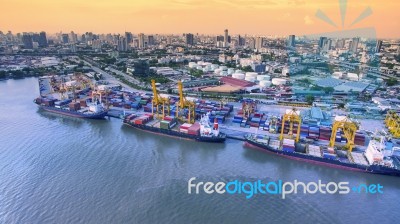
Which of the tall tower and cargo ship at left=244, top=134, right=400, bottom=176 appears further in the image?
the tall tower

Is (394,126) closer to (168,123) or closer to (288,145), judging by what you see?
(288,145)

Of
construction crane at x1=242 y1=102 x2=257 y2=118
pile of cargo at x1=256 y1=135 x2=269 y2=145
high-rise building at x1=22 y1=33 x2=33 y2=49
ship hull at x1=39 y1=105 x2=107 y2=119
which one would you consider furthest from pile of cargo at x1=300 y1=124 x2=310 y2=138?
high-rise building at x1=22 y1=33 x2=33 y2=49

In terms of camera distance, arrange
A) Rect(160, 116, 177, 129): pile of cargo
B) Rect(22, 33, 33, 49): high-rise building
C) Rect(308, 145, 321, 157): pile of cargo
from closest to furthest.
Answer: Rect(308, 145, 321, 157): pile of cargo
Rect(160, 116, 177, 129): pile of cargo
Rect(22, 33, 33, 49): high-rise building

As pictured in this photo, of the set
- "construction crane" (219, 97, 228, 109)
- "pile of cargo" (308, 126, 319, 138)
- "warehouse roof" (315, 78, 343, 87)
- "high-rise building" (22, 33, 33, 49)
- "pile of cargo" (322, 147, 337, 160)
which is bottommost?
"pile of cargo" (322, 147, 337, 160)

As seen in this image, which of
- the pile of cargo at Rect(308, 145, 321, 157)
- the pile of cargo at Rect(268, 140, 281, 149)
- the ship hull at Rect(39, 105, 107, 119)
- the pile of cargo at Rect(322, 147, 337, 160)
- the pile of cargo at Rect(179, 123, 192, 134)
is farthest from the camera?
the ship hull at Rect(39, 105, 107, 119)

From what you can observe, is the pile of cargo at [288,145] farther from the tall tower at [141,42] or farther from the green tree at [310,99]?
the tall tower at [141,42]

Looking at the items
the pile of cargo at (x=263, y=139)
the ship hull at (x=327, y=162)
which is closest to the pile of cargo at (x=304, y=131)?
the pile of cargo at (x=263, y=139)

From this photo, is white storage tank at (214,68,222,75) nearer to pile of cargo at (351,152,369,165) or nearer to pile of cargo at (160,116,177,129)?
pile of cargo at (160,116,177,129)
